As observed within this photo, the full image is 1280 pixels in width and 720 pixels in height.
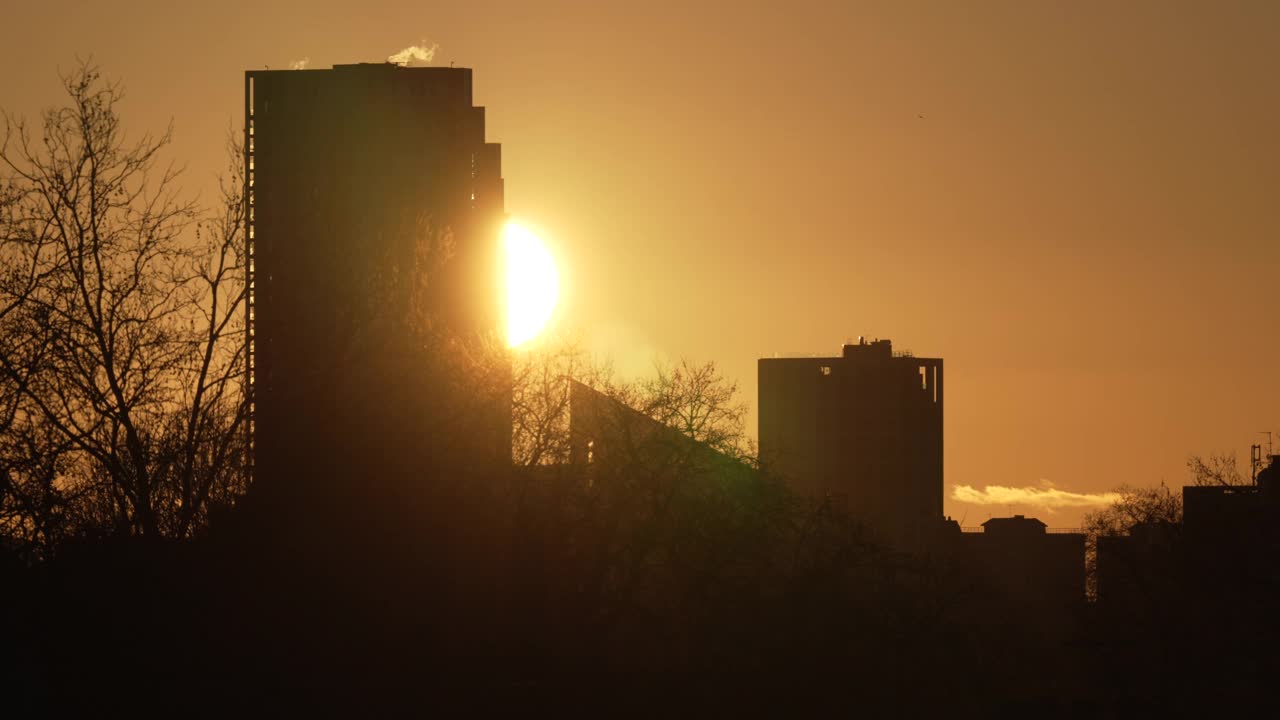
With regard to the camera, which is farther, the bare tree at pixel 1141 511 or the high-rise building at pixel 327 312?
the bare tree at pixel 1141 511

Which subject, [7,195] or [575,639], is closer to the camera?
[7,195]

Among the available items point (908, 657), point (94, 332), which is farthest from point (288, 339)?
point (908, 657)

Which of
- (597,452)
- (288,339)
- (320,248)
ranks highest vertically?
(320,248)

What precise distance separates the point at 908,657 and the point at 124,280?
24.9 m

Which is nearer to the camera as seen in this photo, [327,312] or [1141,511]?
[327,312]

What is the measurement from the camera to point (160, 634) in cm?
3288

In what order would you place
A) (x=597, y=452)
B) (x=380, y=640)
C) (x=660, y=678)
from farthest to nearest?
(x=597, y=452)
(x=660, y=678)
(x=380, y=640)

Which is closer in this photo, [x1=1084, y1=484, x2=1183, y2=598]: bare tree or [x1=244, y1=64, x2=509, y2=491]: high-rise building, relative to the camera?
[x1=244, y1=64, x2=509, y2=491]: high-rise building

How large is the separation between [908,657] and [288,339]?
21915 millimetres

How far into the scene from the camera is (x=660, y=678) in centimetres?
3912

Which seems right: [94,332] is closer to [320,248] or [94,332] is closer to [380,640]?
[320,248]

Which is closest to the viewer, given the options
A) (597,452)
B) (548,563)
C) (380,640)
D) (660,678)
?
(380,640)

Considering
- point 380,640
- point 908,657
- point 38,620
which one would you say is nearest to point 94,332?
point 38,620

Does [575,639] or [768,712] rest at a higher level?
[575,639]
